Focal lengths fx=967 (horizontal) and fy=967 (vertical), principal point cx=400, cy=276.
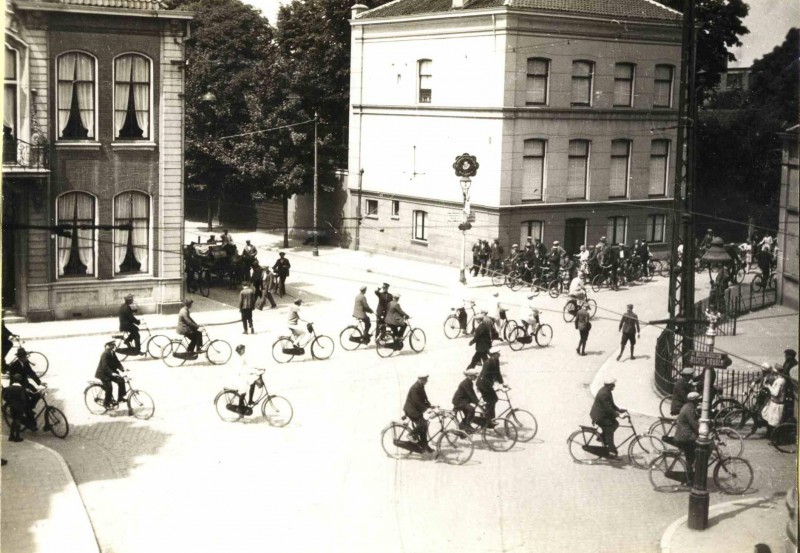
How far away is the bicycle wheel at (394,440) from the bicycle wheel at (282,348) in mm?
2849

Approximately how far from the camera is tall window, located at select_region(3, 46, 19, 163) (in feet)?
47.2

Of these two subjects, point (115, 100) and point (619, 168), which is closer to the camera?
point (115, 100)

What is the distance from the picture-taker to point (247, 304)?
18953mm

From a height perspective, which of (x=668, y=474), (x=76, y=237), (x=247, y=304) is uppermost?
(x=76, y=237)

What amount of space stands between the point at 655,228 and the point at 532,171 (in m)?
2.87

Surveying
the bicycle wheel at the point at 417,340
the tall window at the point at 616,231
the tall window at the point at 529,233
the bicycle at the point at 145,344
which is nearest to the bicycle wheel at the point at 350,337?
the bicycle wheel at the point at 417,340

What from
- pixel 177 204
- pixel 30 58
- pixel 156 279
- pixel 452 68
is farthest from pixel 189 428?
pixel 452 68

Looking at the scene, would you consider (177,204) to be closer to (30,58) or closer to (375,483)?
(30,58)

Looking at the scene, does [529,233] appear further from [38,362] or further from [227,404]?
[38,362]

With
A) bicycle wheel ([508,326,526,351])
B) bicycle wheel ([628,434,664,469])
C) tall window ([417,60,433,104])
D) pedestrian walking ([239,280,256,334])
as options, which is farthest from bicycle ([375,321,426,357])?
tall window ([417,60,433,104])

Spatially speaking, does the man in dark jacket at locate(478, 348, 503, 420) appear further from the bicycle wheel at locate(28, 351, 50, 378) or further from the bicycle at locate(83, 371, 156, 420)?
the bicycle wheel at locate(28, 351, 50, 378)

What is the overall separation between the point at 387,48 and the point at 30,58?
401 inches

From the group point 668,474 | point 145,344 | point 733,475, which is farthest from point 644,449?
point 145,344

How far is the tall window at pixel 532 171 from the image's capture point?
20203 millimetres
